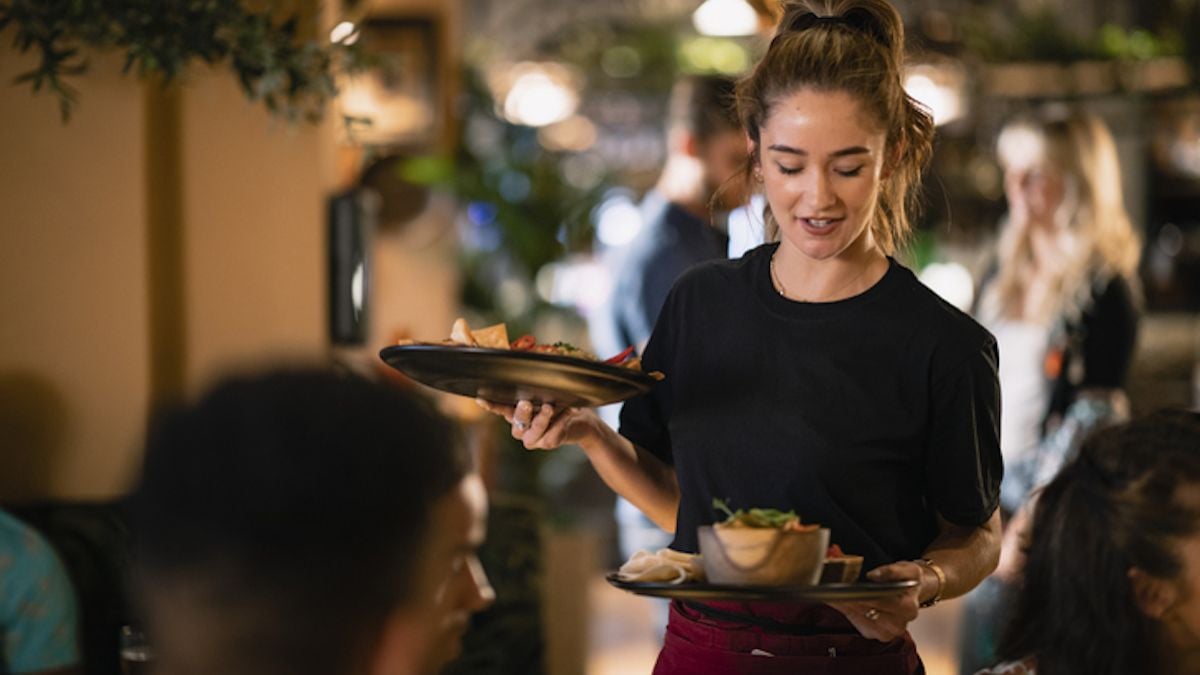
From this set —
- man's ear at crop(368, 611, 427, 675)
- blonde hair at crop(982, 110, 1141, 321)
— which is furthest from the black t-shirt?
blonde hair at crop(982, 110, 1141, 321)

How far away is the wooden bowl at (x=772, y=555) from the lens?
6.13 feet

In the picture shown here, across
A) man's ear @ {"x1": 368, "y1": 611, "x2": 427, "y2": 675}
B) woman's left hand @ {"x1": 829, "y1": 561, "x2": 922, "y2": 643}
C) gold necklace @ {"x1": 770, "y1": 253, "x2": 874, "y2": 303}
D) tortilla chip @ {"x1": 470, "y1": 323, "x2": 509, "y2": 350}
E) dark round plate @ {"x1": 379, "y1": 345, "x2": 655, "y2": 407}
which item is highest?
gold necklace @ {"x1": 770, "y1": 253, "x2": 874, "y2": 303}

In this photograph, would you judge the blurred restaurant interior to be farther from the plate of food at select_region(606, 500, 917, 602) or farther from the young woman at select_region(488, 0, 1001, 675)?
the plate of food at select_region(606, 500, 917, 602)

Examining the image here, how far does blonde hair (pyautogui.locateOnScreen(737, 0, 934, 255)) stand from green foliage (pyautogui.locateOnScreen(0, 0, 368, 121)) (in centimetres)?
151

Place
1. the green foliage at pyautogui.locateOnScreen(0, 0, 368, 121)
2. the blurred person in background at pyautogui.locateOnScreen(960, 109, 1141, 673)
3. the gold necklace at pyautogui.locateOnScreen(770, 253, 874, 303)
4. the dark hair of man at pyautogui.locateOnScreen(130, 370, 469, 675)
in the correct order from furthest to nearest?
the blurred person in background at pyautogui.locateOnScreen(960, 109, 1141, 673) → the green foliage at pyautogui.locateOnScreen(0, 0, 368, 121) → the gold necklace at pyautogui.locateOnScreen(770, 253, 874, 303) → the dark hair of man at pyautogui.locateOnScreen(130, 370, 469, 675)

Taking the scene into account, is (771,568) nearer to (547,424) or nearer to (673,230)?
(547,424)

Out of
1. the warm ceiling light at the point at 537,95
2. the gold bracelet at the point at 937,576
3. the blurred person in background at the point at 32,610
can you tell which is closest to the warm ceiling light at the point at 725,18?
the warm ceiling light at the point at 537,95

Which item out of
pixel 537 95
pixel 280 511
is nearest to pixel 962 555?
pixel 280 511

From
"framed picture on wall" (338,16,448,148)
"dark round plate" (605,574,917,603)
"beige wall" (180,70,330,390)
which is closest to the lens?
"dark round plate" (605,574,917,603)

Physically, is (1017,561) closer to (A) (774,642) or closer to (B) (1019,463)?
(A) (774,642)

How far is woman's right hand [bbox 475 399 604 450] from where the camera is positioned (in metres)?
2.14

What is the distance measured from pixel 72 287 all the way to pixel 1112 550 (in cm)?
263

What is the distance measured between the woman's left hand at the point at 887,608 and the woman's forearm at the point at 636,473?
41cm

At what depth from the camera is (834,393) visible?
205 cm
